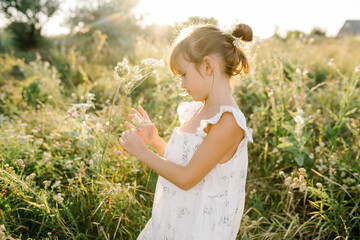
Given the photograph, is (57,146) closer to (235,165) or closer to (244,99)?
(235,165)

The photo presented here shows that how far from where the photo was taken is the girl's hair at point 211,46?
147 centimetres

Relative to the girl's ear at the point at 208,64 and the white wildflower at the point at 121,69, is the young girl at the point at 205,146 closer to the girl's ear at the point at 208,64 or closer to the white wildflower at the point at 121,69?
the girl's ear at the point at 208,64

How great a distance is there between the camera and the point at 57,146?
2512 millimetres

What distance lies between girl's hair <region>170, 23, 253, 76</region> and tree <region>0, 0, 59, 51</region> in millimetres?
9357


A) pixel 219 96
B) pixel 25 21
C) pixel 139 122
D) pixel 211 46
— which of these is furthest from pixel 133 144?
pixel 25 21

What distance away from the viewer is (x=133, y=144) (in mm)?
1483

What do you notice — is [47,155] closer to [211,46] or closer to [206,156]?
[206,156]

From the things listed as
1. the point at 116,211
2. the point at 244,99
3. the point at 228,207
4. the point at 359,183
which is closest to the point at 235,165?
the point at 228,207

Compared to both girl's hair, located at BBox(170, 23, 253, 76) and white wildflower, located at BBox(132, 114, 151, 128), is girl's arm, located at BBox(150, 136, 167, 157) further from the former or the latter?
girl's hair, located at BBox(170, 23, 253, 76)

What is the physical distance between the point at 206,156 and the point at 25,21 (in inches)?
401

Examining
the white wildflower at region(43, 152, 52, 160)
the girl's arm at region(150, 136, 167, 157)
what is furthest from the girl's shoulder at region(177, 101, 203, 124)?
the white wildflower at region(43, 152, 52, 160)

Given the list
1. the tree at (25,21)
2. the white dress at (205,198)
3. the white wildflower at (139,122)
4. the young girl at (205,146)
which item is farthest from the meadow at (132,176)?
the tree at (25,21)

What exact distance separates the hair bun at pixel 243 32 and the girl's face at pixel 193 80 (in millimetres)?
250

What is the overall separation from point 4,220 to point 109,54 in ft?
16.7
